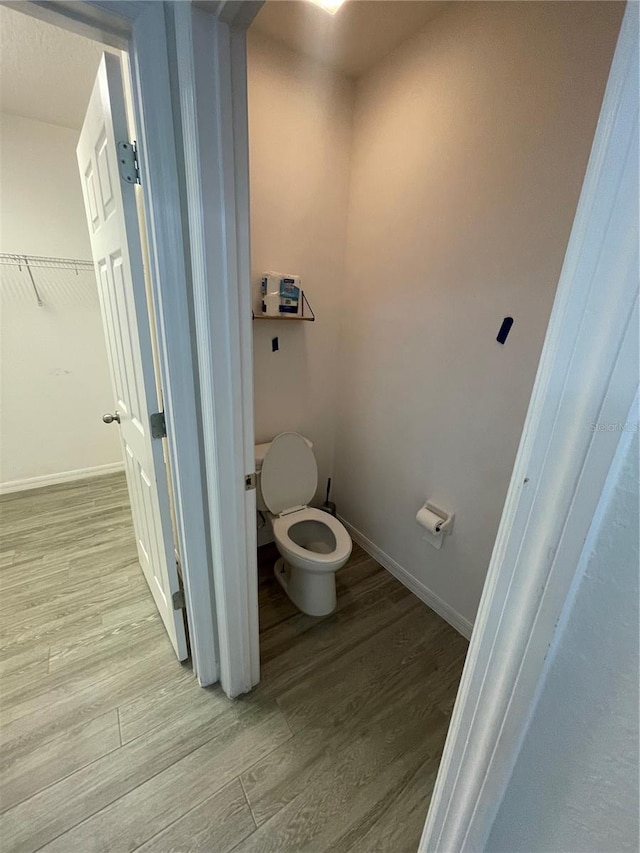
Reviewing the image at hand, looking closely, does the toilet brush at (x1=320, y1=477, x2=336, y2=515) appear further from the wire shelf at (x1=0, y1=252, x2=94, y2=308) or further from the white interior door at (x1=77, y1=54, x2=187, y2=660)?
the wire shelf at (x1=0, y1=252, x2=94, y2=308)

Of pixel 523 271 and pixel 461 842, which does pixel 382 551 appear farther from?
pixel 523 271

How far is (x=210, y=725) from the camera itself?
4.22 feet

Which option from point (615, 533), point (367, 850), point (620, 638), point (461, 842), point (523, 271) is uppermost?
point (523, 271)

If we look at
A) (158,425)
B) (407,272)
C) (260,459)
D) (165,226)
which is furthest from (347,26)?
(260,459)

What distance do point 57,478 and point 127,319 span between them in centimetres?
234

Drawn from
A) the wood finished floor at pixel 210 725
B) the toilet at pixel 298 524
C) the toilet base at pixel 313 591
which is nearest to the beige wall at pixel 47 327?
the wood finished floor at pixel 210 725

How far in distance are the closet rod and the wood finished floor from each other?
6.77ft

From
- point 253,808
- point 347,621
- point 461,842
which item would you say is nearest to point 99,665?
point 253,808

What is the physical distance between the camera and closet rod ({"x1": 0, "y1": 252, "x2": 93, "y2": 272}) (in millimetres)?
2395

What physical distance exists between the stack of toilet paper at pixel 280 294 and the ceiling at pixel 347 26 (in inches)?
37.5

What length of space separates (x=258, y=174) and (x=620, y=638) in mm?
1993

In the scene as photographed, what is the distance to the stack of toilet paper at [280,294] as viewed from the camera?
5.73 feet

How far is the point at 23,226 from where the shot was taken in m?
2.39

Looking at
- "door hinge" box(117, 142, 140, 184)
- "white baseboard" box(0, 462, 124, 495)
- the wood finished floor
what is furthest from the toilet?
"white baseboard" box(0, 462, 124, 495)
